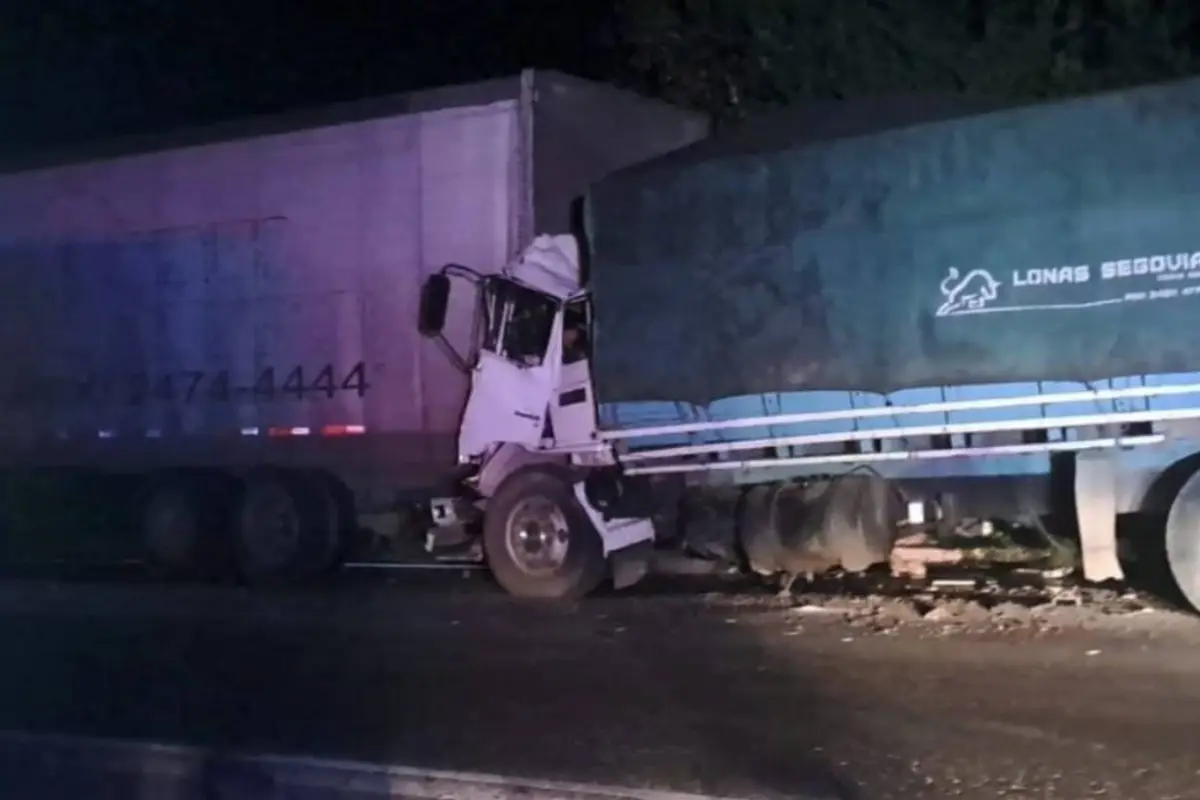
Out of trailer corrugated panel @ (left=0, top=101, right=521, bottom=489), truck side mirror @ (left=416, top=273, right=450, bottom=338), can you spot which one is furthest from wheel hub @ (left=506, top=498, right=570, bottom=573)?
truck side mirror @ (left=416, top=273, right=450, bottom=338)

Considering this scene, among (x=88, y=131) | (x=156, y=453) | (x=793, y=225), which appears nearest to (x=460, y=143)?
(x=793, y=225)

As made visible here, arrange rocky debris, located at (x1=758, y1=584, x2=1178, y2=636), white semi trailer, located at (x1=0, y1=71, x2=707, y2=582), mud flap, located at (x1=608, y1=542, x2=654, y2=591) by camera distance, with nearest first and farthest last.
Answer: rocky debris, located at (x1=758, y1=584, x2=1178, y2=636) → mud flap, located at (x1=608, y1=542, x2=654, y2=591) → white semi trailer, located at (x1=0, y1=71, x2=707, y2=582)

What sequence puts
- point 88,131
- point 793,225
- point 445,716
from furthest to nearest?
point 88,131 < point 793,225 < point 445,716

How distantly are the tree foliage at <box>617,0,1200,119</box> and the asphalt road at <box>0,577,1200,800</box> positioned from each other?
9652mm

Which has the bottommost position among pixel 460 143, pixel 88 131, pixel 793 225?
pixel 793 225

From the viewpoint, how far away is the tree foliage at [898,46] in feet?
61.8

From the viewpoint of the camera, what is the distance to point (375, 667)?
405 inches

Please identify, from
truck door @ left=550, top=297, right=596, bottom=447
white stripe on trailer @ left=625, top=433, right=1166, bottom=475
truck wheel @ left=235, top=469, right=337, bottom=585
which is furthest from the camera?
truck wheel @ left=235, top=469, right=337, bottom=585

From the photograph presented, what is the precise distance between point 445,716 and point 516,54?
58.2 feet

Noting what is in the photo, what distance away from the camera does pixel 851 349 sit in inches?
456

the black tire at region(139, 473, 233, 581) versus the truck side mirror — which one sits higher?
the truck side mirror

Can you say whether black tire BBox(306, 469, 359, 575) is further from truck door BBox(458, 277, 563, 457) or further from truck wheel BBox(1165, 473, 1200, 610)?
truck wheel BBox(1165, 473, 1200, 610)

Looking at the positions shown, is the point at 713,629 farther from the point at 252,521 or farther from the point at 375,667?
the point at 252,521

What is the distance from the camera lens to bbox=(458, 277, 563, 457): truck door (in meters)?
13.0
